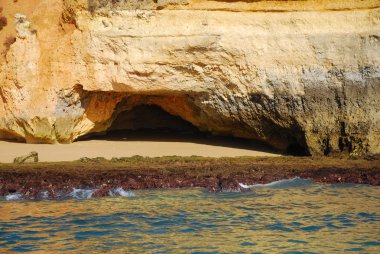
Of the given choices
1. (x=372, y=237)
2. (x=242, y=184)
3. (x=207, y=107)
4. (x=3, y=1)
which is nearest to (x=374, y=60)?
(x=207, y=107)

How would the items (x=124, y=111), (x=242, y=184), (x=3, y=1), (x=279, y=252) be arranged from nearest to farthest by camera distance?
1. (x=279, y=252)
2. (x=242, y=184)
3. (x=124, y=111)
4. (x=3, y=1)

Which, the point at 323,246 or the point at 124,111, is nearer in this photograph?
the point at 323,246

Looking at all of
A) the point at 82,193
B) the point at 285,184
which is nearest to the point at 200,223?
the point at 82,193

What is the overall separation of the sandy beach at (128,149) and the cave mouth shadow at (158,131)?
0.08m

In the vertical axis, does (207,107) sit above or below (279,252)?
above

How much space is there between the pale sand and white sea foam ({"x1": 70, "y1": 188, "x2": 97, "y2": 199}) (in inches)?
134

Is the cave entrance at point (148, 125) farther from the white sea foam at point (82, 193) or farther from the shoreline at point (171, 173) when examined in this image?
the white sea foam at point (82, 193)

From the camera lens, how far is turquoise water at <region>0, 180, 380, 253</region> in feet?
24.3

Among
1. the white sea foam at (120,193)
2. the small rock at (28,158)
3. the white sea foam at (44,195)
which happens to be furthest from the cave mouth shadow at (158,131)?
the white sea foam at (44,195)

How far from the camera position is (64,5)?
15172mm

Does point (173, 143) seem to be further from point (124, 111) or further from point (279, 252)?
point (279, 252)

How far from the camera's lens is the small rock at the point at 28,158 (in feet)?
43.9

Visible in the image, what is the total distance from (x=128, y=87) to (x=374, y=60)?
5465mm

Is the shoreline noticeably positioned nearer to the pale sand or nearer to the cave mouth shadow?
the pale sand
